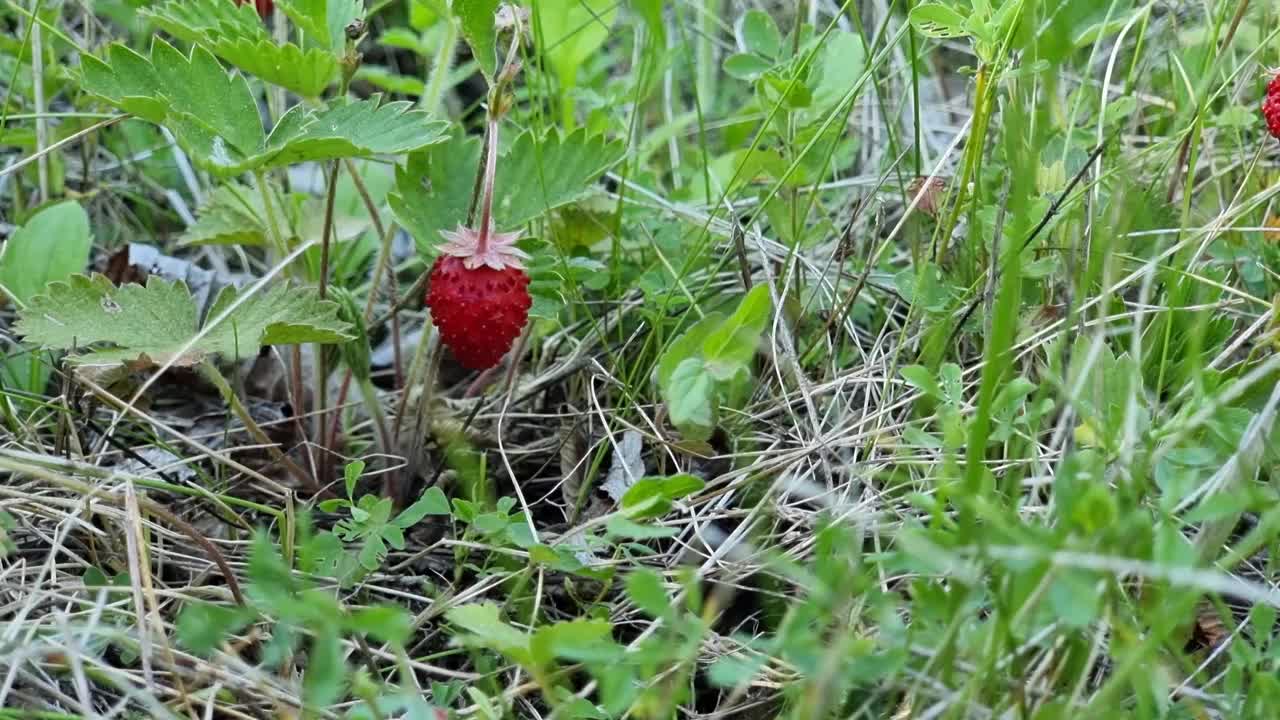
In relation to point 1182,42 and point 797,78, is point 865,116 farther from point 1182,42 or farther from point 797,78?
point 797,78

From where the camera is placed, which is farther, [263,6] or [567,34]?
[567,34]

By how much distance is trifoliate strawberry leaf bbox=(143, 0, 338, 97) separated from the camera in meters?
1.47

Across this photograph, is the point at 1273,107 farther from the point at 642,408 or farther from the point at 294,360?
the point at 294,360

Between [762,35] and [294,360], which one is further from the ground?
[762,35]

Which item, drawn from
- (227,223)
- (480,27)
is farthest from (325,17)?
(227,223)

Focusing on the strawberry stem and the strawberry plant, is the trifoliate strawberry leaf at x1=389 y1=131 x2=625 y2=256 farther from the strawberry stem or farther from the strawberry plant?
the strawberry stem

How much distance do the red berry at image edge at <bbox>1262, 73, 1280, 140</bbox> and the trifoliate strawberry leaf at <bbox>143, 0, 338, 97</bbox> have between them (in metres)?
1.19

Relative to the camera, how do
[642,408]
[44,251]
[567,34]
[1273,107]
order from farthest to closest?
1. [567,34]
2. [44,251]
3. [642,408]
4. [1273,107]

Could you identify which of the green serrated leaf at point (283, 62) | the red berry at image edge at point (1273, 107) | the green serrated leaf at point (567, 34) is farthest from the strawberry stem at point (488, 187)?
the red berry at image edge at point (1273, 107)

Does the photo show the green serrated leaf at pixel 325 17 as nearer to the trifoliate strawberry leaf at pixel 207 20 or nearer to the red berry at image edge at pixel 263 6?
the trifoliate strawberry leaf at pixel 207 20

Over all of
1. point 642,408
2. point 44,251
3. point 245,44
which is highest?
point 245,44

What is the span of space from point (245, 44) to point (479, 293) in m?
0.40

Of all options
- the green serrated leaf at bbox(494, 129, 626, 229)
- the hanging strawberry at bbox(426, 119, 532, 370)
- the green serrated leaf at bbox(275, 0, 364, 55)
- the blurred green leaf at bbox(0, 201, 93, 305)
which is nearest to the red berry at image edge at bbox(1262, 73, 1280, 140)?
the green serrated leaf at bbox(494, 129, 626, 229)

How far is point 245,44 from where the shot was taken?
1457 millimetres
